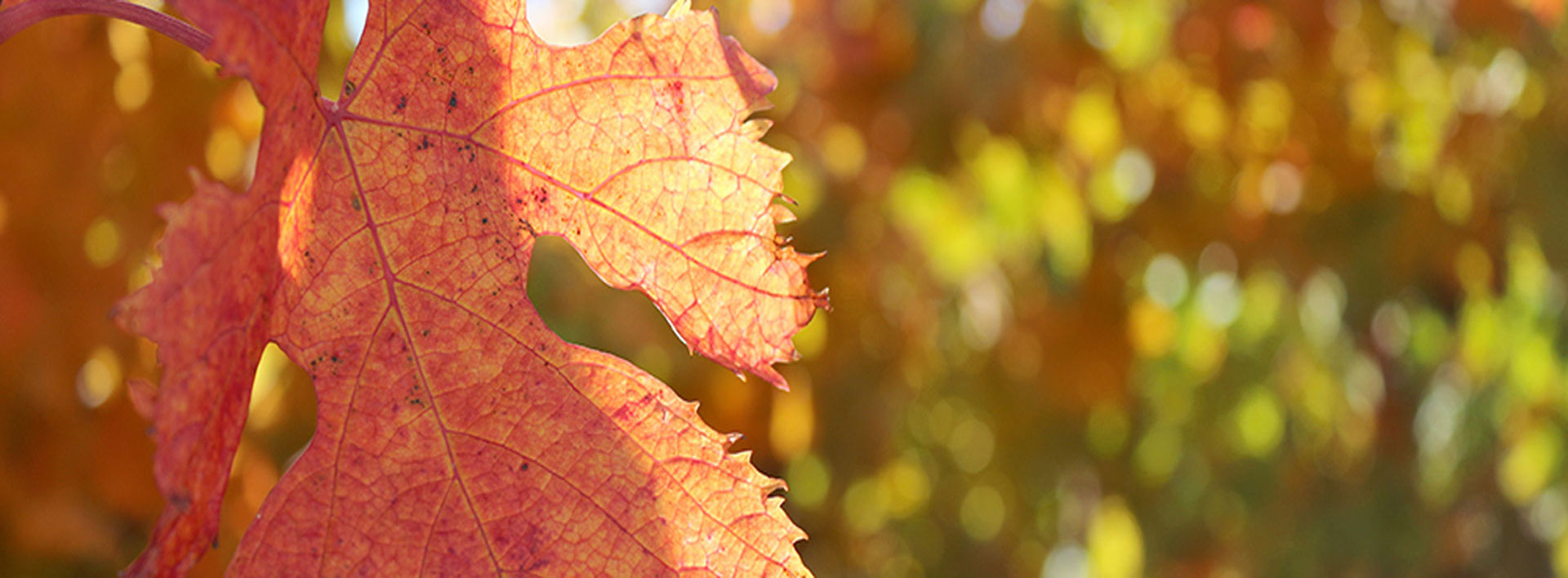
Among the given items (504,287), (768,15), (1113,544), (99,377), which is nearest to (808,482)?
(768,15)

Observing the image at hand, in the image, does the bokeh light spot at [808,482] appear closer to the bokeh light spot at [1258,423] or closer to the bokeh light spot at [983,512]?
the bokeh light spot at [983,512]

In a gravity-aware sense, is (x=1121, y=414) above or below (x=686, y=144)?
below

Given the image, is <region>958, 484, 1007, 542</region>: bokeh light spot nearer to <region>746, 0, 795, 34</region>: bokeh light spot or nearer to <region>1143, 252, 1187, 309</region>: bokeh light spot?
<region>1143, 252, 1187, 309</region>: bokeh light spot

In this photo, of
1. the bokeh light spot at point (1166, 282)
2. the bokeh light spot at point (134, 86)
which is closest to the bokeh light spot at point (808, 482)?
the bokeh light spot at point (1166, 282)

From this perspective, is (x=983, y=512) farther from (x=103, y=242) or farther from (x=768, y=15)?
(x=103, y=242)

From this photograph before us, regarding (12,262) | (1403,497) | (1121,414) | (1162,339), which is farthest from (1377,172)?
(12,262)

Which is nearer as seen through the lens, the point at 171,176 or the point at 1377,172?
the point at 171,176

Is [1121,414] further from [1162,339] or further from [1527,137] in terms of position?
[1527,137]
